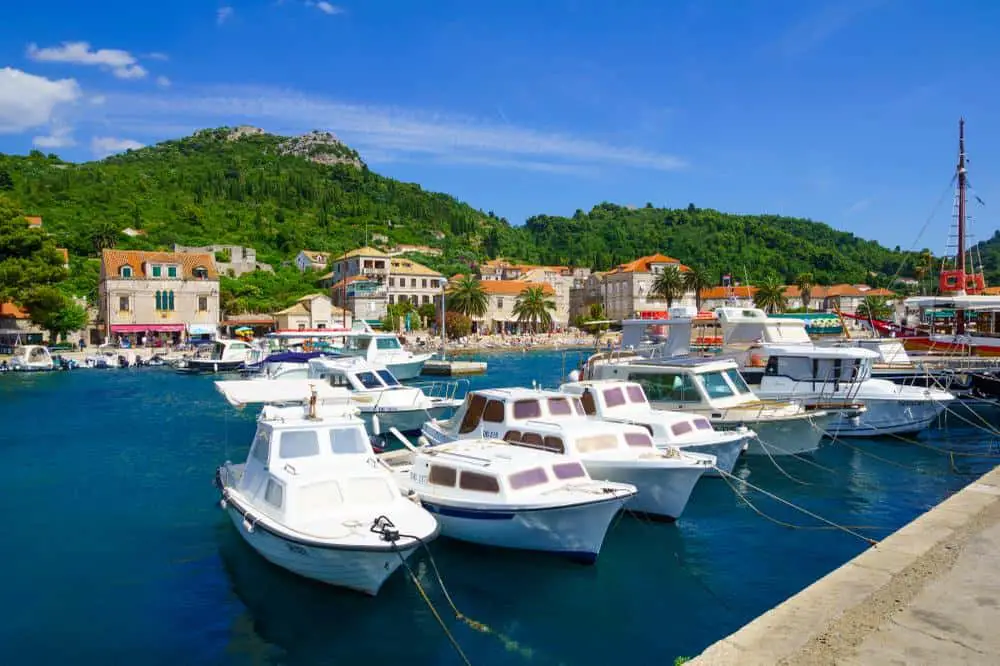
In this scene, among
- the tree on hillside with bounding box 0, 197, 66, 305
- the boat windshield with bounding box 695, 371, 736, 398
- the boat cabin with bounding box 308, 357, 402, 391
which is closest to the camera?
the boat windshield with bounding box 695, 371, 736, 398

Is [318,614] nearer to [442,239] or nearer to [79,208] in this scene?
[79,208]

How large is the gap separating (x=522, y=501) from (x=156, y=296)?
3075 inches

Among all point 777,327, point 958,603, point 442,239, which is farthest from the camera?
point 442,239

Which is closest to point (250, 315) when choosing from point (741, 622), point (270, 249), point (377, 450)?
point (270, 249)

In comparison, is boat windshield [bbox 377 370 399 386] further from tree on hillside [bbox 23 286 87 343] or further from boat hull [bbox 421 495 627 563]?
tree on hillside [bbox 23 286 87 343]

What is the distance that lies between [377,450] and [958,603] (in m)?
18.1

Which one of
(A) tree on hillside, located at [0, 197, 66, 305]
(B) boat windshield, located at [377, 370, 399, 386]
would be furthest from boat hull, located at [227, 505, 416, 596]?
(A) tree on hillside, located at [0, 197, 66, 305]

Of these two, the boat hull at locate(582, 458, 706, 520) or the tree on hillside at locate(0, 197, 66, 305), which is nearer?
the boat hull at locate(582, 458, 706, 520)

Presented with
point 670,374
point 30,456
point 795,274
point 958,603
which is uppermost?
point 795,274

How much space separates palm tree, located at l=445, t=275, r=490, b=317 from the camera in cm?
10462

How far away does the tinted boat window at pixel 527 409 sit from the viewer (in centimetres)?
1875

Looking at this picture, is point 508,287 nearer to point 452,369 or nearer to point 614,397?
point 452,369

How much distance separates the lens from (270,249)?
431 feet

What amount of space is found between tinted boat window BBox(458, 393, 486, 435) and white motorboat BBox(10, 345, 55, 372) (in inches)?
2279
